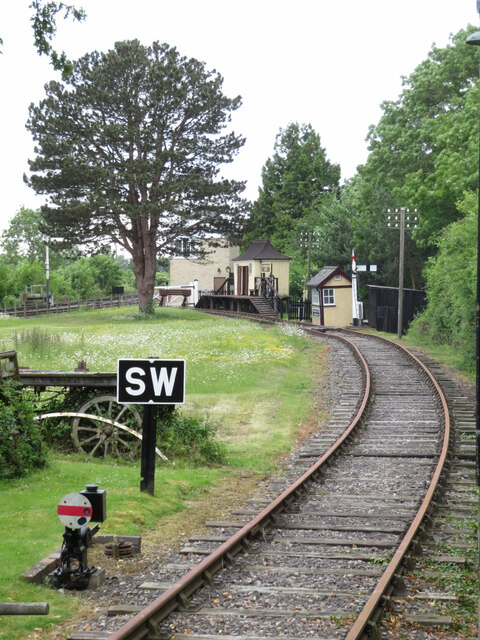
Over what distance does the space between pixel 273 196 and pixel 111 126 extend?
4982 cm

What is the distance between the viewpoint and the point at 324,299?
146ft

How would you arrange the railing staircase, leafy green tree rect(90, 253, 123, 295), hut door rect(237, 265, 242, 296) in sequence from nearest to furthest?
the railing staircase → hut door rect(237, 265, 242, 296) → leafy green tree rect(90, 253, 123, 295)

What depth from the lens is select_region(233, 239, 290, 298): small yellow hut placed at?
56.3 metres

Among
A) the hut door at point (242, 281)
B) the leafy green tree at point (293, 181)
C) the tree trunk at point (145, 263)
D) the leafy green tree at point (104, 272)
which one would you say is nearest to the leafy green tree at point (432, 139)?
the hut door at point (242, 281)

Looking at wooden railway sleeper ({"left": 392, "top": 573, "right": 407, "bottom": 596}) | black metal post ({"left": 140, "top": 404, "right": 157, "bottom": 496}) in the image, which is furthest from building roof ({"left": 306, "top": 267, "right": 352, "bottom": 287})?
wooden railway sleeper ({"left": 392, "top": 573, "right": 407, "bottom": 596})

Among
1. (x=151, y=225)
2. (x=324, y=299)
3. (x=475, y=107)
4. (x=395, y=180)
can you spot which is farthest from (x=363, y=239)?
(x=475, y=107)

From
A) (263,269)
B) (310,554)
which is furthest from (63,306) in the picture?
(310,554)

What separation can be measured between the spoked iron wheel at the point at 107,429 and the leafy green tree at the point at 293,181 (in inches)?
2852

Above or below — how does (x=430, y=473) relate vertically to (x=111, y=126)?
below

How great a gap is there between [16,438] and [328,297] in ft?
115

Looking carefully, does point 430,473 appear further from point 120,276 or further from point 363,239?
point 120,276

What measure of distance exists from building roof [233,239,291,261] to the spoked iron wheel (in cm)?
4331

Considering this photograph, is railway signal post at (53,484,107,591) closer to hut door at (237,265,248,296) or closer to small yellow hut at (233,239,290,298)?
small yellow hut at (233,239,290,298)

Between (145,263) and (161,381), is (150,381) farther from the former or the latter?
(145,263)
